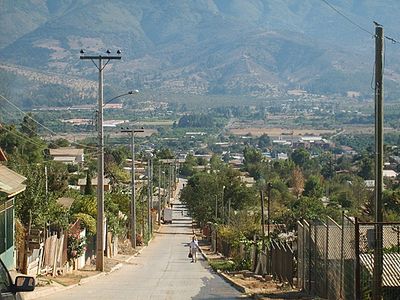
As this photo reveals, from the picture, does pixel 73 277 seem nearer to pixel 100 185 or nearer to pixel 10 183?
pixel 10 183

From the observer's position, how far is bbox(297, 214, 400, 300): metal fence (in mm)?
18031

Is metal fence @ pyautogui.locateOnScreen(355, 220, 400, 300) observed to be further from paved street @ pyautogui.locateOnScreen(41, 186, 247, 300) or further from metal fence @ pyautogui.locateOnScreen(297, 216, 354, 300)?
paved street @ pyautogui.locateOnScreen(41, 186, 247, 300)

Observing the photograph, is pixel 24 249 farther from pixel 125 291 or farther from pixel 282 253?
pixel 282 253

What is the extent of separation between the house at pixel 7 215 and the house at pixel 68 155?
289 ft

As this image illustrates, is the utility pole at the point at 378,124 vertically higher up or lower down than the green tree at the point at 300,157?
higher up

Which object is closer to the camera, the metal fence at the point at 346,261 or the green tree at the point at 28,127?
the metal fence at the point at 346,261

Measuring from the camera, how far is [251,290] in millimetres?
25562

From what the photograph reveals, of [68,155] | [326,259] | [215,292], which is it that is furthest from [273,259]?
[68,155]

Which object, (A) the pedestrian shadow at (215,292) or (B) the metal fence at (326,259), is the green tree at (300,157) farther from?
→ (B) the metal fence at (326,259)

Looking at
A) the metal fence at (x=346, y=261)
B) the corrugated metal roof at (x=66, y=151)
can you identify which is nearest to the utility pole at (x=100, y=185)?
the metal fence at (x=346, y=261)

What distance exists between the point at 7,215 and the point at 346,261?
9718 millimetres

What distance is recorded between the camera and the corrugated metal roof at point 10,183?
943 inches

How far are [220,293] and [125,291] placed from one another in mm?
2429

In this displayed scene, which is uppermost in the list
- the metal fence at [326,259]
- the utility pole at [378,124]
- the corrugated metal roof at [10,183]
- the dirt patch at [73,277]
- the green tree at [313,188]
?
the utility pole at [378,124]
